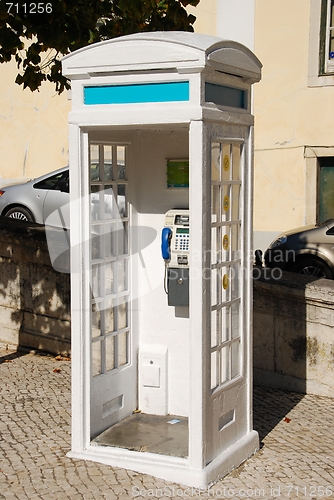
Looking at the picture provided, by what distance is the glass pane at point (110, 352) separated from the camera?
6.27m

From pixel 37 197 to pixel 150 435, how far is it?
A: 9484 mm

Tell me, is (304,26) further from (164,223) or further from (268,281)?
(164,223)

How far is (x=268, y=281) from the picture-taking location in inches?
305

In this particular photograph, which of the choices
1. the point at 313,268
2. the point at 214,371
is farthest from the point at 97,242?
the point at 313,268

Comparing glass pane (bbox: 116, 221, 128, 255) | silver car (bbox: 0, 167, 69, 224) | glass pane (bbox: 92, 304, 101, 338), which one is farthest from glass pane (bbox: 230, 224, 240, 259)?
silver car (bbox: 0, 167, 69, 224)

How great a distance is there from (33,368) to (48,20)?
11.8ft

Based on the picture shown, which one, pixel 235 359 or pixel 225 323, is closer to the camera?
pixel 225 323

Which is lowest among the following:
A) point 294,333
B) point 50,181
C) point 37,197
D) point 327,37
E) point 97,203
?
point 294,333

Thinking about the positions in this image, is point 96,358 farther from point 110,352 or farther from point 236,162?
point 236,162

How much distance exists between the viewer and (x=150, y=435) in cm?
624

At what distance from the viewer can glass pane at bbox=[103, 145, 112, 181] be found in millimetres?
6148

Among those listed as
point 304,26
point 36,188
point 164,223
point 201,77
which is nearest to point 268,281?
point 164,223

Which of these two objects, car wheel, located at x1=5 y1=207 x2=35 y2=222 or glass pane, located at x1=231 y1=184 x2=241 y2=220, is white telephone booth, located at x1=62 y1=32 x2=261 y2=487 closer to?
glass pane, located at x1=231 y1=184 x2=241 y2=220

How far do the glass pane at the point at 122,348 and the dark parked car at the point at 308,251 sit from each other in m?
6.20
